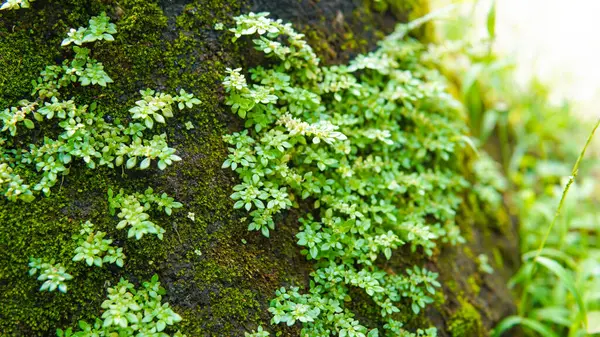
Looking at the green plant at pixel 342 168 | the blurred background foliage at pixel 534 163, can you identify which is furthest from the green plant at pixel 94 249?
the blurred background foliage at pixel 534 163

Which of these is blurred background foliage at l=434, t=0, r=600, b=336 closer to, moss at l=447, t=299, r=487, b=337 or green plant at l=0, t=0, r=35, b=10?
moss at l=447, t=299, r=487, b=337

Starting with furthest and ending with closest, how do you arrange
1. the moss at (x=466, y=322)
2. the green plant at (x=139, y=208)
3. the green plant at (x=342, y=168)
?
the moss at (x=466, y=322) → the green plant at (x=342, y=168) → the green plant at (x=139, y=208)

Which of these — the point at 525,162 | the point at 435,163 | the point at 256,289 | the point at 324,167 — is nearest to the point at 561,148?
the point at 525,162

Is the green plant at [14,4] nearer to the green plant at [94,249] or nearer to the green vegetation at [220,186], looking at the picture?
the green vegetation at [220,186]

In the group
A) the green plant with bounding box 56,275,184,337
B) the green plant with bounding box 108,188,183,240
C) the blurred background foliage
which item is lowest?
the green plant with bounding box 56,275,184,337

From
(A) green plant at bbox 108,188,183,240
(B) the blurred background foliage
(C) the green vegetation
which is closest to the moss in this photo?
(C) the green vegetation

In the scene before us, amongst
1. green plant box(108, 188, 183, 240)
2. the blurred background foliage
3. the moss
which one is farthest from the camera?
the blurred background foliage

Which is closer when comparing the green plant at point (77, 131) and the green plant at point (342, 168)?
the green plant at point (77, 131)
